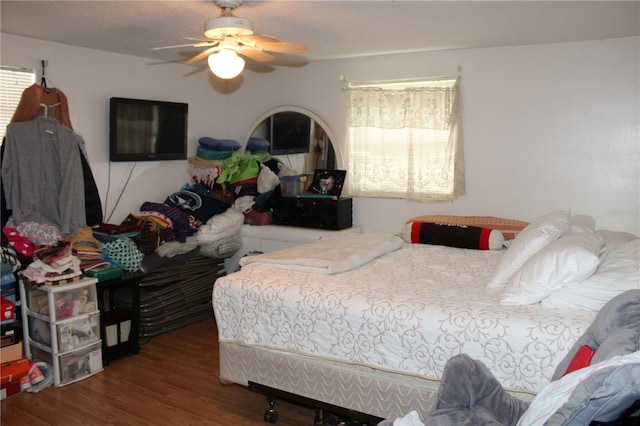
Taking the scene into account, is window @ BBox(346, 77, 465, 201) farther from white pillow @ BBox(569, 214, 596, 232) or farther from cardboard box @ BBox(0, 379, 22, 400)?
cardboard box @ BBox(0, 379, 22, 400)

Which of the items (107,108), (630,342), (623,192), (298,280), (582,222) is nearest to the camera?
(630,342)

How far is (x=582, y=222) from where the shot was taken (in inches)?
142

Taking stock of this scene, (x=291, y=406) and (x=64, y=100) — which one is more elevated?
(x=64, y=100)

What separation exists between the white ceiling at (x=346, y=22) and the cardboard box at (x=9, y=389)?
2.29 m

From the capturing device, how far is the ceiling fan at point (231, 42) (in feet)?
8.75

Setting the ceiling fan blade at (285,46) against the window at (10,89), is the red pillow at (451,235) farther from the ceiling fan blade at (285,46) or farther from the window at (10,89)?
the window at (10,89)

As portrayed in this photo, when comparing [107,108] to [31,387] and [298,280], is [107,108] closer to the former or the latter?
[31,387]

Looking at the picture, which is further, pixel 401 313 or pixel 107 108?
pixel 107 108

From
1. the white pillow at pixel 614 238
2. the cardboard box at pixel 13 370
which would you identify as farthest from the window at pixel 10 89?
the white pillow at pixel 614 238

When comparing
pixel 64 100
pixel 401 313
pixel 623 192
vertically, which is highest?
pixel 64 100

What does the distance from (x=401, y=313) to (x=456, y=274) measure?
79 cm

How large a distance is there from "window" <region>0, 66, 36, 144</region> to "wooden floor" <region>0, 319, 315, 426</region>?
1.93 m

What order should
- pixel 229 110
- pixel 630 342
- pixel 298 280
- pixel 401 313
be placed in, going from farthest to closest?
pixel 229 110
pixel 298 280
pixel 401 313
pixel 630 342

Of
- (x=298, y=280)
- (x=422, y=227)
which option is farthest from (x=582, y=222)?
(x=298, y=280)
